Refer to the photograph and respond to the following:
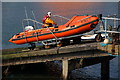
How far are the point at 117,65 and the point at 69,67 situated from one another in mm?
8931

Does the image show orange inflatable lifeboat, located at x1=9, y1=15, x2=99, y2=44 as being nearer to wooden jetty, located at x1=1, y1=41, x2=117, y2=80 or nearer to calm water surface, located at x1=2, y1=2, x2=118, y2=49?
wooden jetty, located at x1=1, y1=41, x2=117, y2=80

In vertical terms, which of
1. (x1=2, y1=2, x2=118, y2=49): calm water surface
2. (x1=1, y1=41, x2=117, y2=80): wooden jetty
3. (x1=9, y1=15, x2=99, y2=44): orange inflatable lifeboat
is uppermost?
(x1=2, y1=2, x2=118, y2=49): calm water surface

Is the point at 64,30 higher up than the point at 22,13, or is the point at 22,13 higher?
the point at 22,13

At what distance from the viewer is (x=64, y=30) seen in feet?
69.2

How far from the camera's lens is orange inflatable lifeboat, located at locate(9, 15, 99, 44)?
67.6 feet

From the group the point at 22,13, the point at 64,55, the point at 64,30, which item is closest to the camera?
the point at 64,55

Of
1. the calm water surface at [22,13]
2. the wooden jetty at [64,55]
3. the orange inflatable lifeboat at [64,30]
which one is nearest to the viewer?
the wooden jetty at [64,55]

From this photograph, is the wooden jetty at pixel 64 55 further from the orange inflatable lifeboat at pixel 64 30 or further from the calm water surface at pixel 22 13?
the calm water surface at pixel 22 13

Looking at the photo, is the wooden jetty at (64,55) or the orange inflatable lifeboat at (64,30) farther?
the orange inflatable lifeboat at (64,30)

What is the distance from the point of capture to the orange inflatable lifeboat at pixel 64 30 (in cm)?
2059

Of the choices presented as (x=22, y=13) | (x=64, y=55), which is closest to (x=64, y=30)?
(x=64, y=55)

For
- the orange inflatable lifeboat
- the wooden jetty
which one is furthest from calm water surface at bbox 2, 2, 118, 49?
the wooden jetty

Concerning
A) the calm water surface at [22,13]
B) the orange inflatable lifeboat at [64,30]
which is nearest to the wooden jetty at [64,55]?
the orange inflatable lifeboat at [64,30]

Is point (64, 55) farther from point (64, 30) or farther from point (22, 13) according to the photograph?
point (22, 13)
